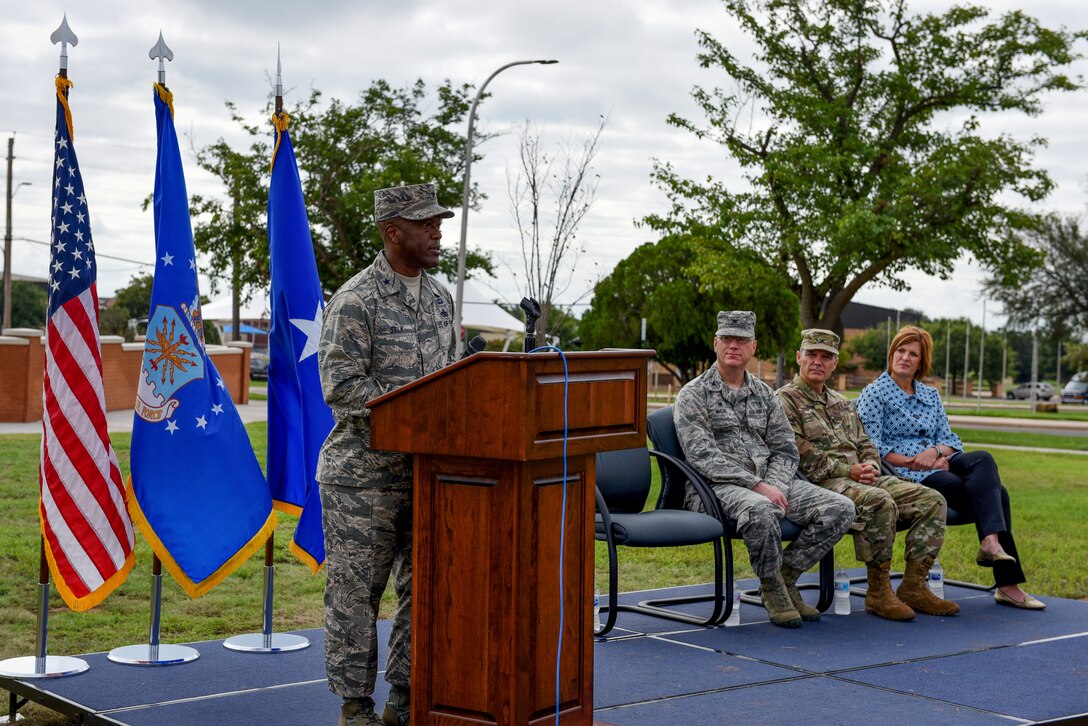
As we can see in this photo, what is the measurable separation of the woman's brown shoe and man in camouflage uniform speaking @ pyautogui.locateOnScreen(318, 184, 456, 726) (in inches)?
172

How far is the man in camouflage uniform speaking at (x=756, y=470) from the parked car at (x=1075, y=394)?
2516 inches

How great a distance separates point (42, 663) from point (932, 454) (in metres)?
4.98

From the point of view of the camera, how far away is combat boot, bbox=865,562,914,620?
6646 millimetres

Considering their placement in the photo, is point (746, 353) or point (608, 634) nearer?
point (608, 634)

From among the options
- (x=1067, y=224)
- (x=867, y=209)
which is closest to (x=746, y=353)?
(x=867, y=209)

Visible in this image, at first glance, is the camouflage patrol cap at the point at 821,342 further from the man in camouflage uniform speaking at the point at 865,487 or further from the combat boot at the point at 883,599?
the combat boot at the point at 883,599

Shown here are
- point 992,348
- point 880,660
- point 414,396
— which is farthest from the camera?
point 992,348

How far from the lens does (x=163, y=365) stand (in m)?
5.06

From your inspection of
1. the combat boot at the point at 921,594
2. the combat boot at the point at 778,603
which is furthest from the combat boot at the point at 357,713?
the combat boot at the point at 921,594

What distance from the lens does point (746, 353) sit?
21.7 feet

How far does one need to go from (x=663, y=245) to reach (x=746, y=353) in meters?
34.8

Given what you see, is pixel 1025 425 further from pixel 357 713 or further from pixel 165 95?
pixel 357 713

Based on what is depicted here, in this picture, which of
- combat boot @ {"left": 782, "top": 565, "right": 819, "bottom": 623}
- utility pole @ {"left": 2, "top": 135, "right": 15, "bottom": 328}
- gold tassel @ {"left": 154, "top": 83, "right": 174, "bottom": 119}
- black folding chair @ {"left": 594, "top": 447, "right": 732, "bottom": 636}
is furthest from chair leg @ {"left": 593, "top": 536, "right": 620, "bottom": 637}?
utility pole @ {"left": 2, "top": 135, "right": 15, "bottom": 328}

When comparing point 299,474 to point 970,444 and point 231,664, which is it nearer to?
point 231,664
